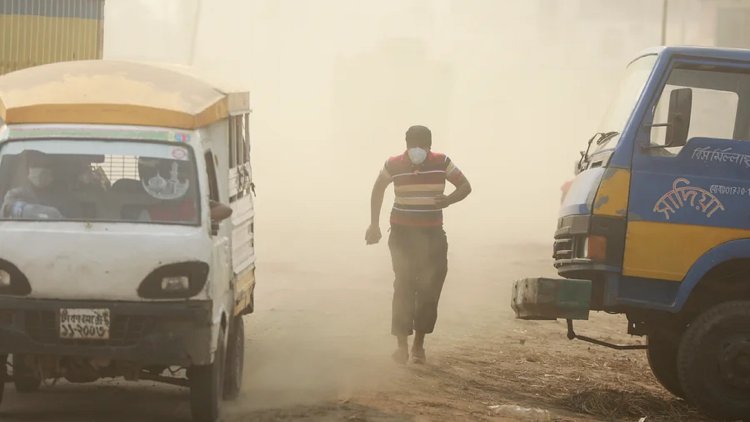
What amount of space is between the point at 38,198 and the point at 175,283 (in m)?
1.01

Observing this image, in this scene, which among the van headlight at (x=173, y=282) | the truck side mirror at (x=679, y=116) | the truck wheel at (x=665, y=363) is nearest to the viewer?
the van headlight at (x=173, y=282)

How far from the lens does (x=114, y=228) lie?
8.77m

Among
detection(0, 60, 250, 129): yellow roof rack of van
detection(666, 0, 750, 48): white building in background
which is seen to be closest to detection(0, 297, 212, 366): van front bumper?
detection(0, 60, 250, 129): yellow roof rack of van

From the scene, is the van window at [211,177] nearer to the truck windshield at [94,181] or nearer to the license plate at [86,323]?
the truck windshield at [94,181]

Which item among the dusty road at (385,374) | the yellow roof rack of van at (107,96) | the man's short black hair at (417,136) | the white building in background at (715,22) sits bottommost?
the dusty road at (385,374)

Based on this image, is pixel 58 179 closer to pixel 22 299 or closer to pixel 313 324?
pixel 22 299

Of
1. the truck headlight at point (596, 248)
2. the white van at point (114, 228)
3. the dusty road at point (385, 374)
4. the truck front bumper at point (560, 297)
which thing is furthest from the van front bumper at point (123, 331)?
the truck headlight at point (596, 248)

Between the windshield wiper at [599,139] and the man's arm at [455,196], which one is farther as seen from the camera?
the man's arm at [455,196]

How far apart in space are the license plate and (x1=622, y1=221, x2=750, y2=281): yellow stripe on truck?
3681mm

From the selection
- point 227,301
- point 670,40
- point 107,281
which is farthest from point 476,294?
point 670,40

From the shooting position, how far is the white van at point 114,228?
339 inches

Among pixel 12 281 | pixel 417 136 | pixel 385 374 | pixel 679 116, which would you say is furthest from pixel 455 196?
pixel 12 281

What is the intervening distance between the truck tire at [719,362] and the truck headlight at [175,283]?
3.62 m

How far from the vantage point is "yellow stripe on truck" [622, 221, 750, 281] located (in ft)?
34.0
